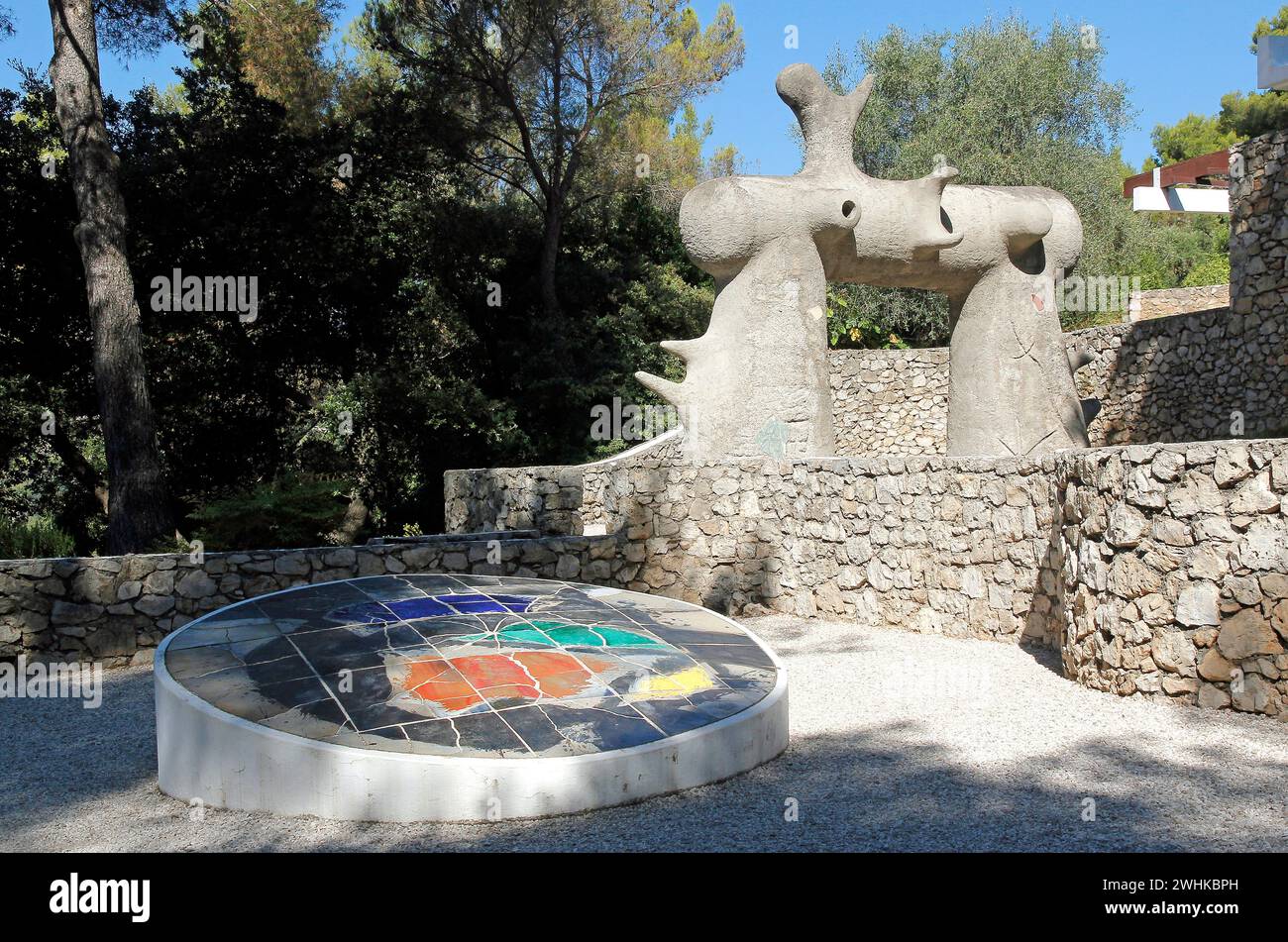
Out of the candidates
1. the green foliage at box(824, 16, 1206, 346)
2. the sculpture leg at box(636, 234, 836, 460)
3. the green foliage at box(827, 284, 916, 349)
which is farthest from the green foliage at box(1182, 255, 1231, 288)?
the sculpture leg at box(636, 234, 836, 460)

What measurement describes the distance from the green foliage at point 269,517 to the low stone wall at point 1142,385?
851 centimetres

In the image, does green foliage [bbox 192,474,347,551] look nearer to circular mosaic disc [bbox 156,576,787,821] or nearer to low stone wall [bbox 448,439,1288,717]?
low stone wall [bbox 448,439,1288,717]

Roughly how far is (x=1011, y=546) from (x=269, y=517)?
7899 mm

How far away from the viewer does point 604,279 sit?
19.0 meters

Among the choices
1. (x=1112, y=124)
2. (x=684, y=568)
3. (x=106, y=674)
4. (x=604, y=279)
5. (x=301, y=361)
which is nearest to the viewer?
(x=106, y=674)

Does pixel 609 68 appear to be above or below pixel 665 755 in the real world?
above

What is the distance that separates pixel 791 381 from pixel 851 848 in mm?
6221

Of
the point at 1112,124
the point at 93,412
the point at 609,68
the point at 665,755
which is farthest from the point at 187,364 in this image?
the point at 1112,124

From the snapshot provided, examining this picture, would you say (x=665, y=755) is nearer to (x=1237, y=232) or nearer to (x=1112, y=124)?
(x=1237, y=232)

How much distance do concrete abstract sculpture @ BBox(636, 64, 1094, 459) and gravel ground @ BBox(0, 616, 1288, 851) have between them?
367 centimetres

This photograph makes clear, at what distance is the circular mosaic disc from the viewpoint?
164 inches

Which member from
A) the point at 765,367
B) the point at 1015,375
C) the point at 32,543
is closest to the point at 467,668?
the point at 765,367

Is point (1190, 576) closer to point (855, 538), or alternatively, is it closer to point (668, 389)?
point (855, 538)

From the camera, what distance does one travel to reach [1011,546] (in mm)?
7727
